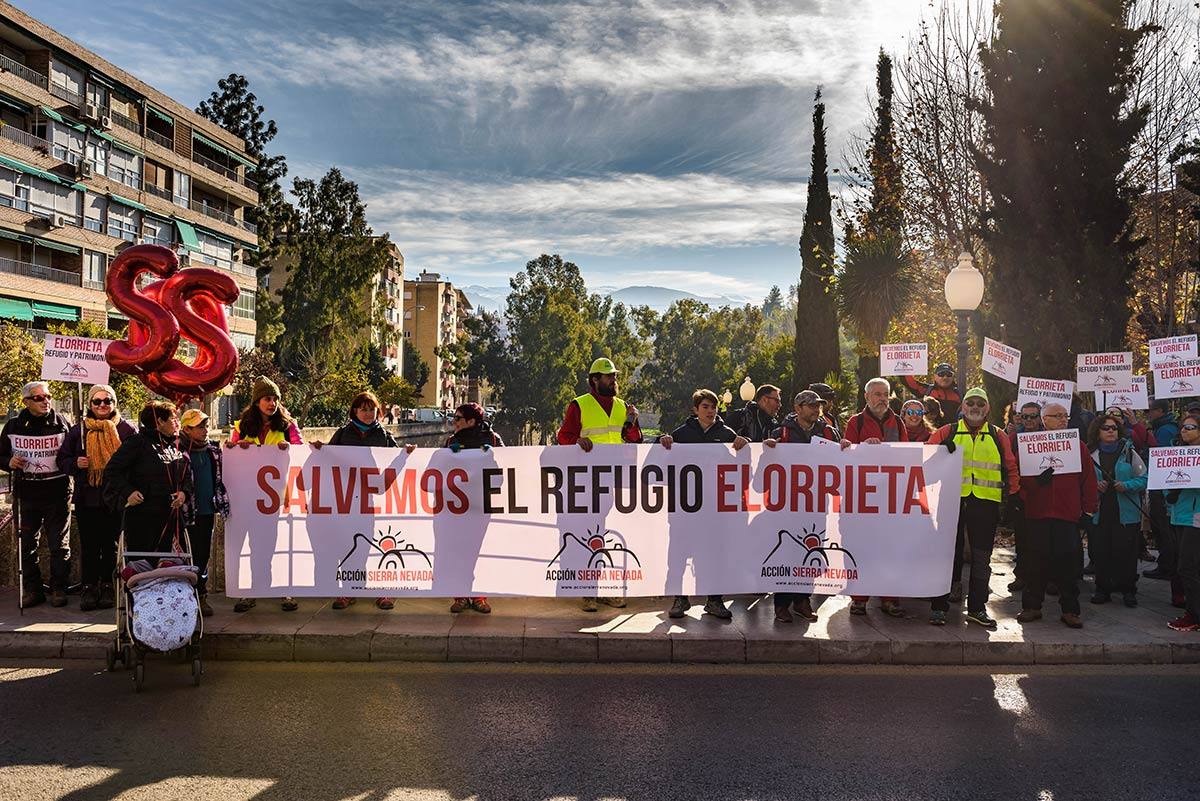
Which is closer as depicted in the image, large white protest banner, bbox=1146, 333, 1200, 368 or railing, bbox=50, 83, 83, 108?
large white protest banner, bbox=1146, 333, 1200, 368

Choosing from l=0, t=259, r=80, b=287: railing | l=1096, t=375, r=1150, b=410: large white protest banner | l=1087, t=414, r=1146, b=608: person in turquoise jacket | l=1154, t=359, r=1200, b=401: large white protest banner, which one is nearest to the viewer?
l=1087, t=414, r=1146, b=608: person in turquoise jacket

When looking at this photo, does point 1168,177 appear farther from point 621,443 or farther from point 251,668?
point 251,668

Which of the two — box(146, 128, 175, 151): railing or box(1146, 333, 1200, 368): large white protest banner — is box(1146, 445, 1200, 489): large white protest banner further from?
box(146, 128, 175, 151): railing

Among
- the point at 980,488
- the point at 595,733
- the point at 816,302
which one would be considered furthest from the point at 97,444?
the point at 816,302

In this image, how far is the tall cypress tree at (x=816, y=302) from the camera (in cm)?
3866

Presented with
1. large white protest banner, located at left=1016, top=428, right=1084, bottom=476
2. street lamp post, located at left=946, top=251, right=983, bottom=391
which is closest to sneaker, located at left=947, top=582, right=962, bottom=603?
large white protest banner, located at left=1016, top=428, right=1084, bottom=476

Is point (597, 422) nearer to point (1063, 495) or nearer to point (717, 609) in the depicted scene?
point (717, 609)

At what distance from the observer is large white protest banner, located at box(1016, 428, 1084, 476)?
741 cm

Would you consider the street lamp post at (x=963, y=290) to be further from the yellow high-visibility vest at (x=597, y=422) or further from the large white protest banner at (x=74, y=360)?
the large white protest banner at (x=74, y=360)

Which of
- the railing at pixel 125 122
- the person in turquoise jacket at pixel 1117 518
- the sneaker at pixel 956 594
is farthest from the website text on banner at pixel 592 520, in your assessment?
the railing at pixel 125 122

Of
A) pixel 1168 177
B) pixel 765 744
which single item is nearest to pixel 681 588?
pixel 765 744

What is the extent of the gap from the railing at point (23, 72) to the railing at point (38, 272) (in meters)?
8.14

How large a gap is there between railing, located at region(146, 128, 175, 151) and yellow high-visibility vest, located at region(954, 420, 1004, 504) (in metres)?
50.1

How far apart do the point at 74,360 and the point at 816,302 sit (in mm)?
34426
